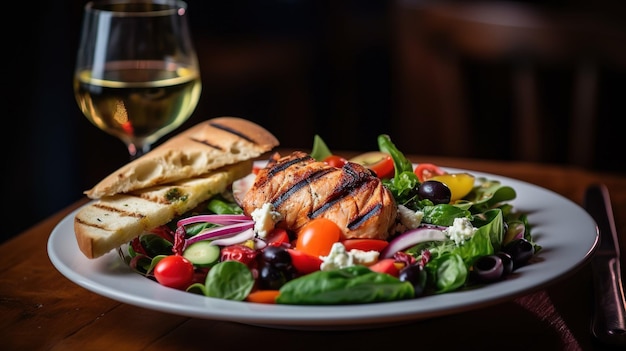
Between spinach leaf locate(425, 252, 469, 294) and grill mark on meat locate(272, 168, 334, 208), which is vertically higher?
grill mark on meat locate(272, 168, 334, 208)

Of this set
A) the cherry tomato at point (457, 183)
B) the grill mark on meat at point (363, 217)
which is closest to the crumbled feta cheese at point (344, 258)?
the grill mark on meat at point (363, 217)

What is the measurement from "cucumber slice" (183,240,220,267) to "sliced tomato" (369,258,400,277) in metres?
0.42

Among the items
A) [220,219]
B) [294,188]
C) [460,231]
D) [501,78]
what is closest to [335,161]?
[294,188]

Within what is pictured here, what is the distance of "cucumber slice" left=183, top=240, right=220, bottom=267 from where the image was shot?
7.41 ft

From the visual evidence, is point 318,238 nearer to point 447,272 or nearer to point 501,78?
point 447,272

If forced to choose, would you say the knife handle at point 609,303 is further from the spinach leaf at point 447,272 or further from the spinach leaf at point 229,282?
the spinach leaf at point 229,282

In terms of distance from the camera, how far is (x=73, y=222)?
8.45 ft

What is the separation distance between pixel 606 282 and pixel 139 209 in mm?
1332

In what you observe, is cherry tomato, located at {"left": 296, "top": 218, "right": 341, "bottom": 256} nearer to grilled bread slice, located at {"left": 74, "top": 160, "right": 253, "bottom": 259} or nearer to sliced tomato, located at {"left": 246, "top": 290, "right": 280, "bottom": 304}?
sliced tomato, located at {"left": 246, "top": 290, "right": 280, "bottom": 304}

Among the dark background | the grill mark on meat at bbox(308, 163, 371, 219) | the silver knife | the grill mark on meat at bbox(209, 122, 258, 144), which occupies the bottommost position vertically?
the dark background

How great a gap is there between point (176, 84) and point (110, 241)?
1.18m

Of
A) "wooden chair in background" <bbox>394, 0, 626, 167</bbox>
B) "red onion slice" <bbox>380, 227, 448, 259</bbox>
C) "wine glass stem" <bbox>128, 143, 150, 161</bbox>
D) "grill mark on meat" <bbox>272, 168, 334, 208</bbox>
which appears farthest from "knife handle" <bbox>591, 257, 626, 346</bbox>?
"wooden chair in background" <bbox>394, 0, 626, 167</bbox>

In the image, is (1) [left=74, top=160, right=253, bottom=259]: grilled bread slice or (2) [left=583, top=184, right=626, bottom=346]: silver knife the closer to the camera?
(2) [left=583, top=184, right=626, bottom=346]: silver knife

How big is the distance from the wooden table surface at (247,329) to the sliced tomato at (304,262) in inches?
6.0
